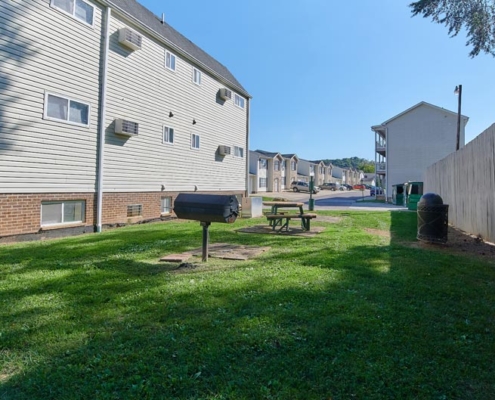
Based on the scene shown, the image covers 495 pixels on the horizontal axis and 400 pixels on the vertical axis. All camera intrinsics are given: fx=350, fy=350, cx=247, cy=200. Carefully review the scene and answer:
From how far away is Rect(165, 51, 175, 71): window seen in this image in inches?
567

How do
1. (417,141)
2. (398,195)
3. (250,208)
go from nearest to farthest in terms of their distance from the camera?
1. (250,208)
2. (398,195)
3. (417,141)

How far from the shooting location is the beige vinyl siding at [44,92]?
8359 mm

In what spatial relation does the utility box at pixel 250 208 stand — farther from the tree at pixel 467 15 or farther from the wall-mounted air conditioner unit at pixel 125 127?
the tree at pixel 467 15

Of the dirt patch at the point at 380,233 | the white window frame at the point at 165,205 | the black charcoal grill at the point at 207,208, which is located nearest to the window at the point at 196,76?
the white window frame at the point at 165,205

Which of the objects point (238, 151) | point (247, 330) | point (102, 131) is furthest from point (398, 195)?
point (247, 330)

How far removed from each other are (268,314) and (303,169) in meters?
72.3

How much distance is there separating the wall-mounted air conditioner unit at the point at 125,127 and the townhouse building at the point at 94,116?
4cm

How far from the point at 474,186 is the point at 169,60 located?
39.5 ft

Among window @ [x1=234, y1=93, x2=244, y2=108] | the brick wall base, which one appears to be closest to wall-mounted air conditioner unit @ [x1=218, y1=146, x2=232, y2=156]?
window @ [x1=234, y1=93, x2=244, y2=108]

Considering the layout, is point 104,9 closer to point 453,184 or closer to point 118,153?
point 118,153

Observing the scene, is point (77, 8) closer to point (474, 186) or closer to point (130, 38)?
point (130, 38)

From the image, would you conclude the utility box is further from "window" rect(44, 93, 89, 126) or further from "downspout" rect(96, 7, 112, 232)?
"window" rect(44, 93, 89, 126)

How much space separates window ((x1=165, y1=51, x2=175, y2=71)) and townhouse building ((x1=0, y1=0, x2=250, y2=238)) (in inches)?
1.7

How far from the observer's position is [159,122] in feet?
45.8
